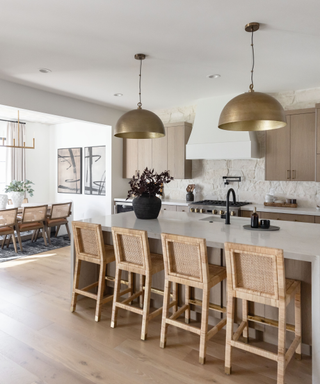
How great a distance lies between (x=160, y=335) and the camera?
2.54m

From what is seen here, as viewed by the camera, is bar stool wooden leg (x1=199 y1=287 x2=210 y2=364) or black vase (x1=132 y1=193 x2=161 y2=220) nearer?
bar stool wooden leg (x1=199 y1=287 x2=210 y2=364)

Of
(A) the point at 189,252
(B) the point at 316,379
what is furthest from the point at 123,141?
(B) the point at 316,379

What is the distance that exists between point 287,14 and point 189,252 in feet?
6.70

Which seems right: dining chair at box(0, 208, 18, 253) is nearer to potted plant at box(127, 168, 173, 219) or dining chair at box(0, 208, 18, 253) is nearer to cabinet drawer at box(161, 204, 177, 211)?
cabinet drawer at box(161, 204, 177, 211)

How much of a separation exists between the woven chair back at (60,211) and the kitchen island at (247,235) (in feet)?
9.97

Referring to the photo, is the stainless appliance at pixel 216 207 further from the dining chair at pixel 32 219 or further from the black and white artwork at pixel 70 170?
the black and white artwork at pixel 70 170

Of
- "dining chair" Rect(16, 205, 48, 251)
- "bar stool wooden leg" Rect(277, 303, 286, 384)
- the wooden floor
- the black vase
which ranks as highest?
the black vase

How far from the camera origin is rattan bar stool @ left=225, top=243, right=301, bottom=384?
6.12 feet

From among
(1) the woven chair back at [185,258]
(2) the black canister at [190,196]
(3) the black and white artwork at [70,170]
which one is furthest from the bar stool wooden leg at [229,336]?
(3) the black and white artwork at [70,170]

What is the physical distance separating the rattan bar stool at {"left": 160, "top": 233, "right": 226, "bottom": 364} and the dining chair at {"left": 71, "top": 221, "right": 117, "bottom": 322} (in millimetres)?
721

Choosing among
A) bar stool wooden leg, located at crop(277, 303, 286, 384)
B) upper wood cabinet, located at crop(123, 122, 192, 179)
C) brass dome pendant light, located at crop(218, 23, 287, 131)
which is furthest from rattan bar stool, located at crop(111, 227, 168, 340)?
upper wood cabinet, located at crop(123, 122, 192, 179)

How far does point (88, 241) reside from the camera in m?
2.89

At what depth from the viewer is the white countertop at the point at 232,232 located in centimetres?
206

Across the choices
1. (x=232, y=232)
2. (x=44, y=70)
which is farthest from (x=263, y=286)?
(x=44, y=70)
